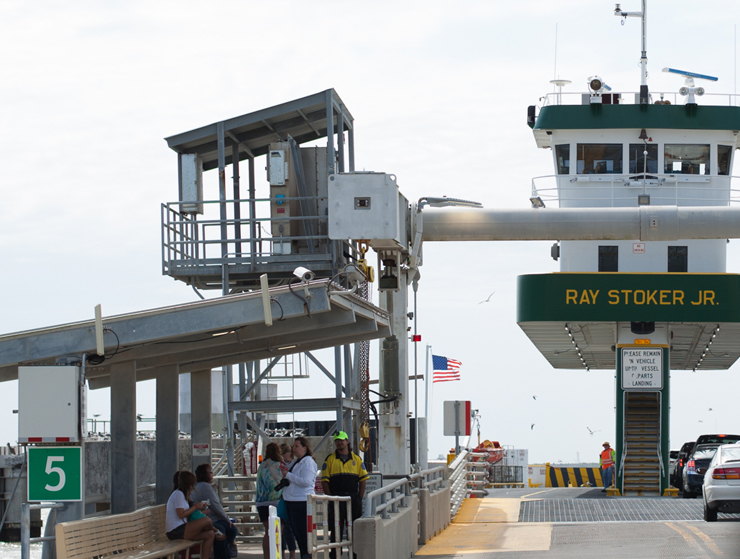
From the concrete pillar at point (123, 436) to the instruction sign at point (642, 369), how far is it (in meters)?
19.1

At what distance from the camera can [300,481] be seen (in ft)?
41.0

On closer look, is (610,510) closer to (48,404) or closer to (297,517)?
(297,517)

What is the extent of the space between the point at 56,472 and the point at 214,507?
426cm

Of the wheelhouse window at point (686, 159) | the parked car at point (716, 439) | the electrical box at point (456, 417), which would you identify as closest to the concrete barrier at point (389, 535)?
the electrical box at point (456, 417)

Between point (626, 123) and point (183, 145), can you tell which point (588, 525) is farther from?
point (626, 123)

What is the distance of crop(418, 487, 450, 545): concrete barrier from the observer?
675 inches

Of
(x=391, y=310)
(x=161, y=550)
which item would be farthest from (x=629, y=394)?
(x=161, y=550)

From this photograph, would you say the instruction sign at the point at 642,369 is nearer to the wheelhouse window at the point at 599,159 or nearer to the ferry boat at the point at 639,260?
the ferry boat at the point at 639,260

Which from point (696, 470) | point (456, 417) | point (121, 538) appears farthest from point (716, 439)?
point (121, 538)

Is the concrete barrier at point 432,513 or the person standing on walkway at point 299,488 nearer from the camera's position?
the person standing on walkway at point 299,488

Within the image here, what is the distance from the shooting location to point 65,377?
9539mm

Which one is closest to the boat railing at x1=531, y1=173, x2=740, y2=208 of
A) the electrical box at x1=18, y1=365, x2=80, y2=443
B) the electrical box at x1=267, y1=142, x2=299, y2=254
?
the electrical box at x1=267, y1=142, x2=299, y2=254

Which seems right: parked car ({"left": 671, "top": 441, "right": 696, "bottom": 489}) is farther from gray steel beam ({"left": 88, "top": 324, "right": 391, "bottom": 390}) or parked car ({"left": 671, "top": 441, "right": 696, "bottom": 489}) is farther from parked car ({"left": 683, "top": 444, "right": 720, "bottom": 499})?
gray steel beam ({"left": 88, "top": 324, "right": 391, "bottom": 390})

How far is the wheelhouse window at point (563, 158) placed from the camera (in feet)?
105
